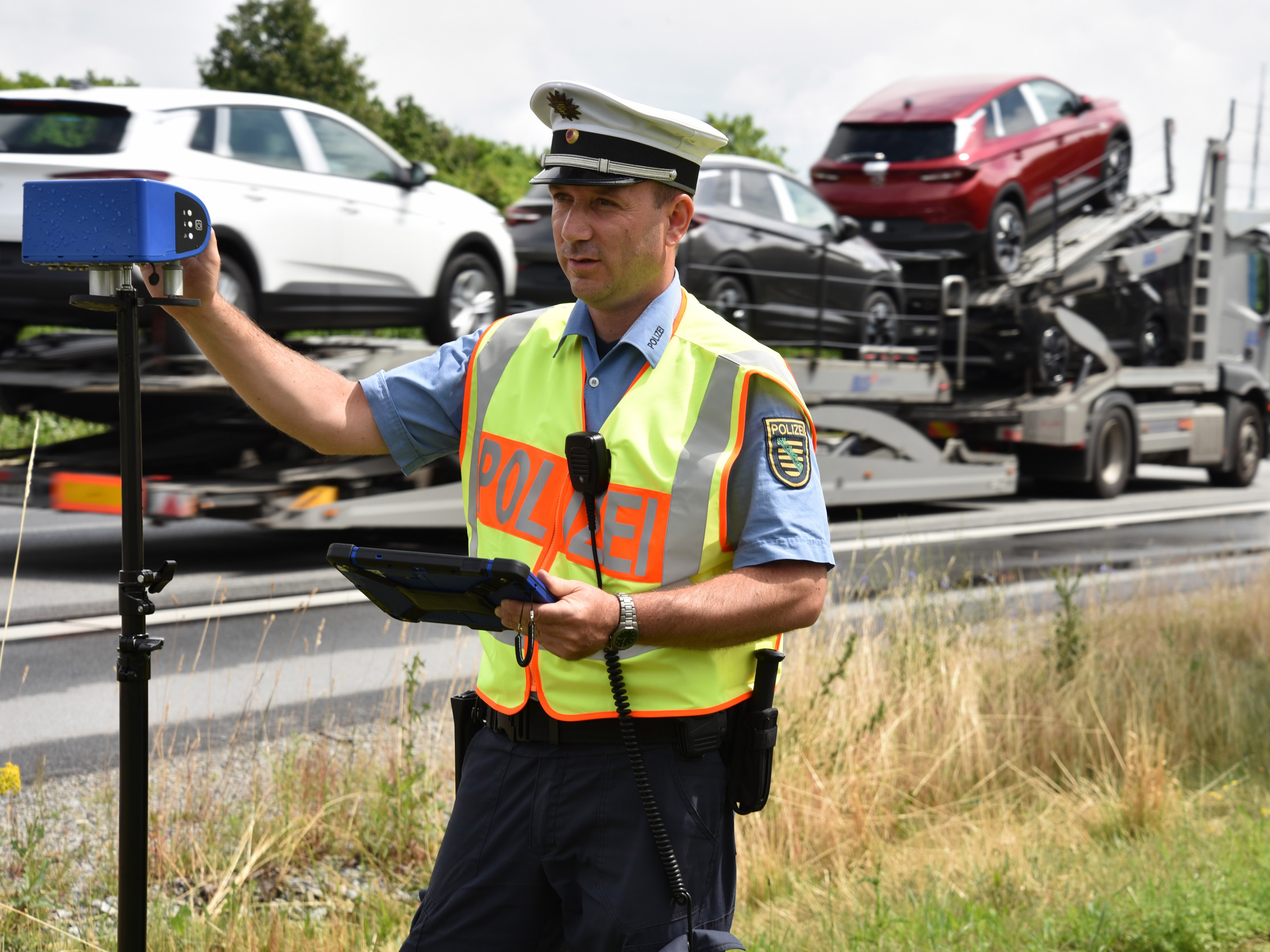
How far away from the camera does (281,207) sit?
8172 millimetres

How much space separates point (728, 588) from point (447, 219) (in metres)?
7.88

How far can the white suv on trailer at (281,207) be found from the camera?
7.39 metres

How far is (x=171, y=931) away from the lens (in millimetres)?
3180

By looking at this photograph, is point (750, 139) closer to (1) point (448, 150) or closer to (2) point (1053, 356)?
(1) point (448, 150)

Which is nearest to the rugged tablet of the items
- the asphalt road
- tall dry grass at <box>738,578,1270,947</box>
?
tall dry grass at <box>738,578,1270,947</box>

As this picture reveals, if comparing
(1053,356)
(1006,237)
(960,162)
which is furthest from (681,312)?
(1053,356)

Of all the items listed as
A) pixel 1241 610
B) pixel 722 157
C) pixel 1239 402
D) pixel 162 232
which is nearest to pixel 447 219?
pixel 722 157

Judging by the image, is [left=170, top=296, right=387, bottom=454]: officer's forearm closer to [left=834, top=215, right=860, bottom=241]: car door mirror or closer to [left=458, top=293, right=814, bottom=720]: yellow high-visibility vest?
[left=458, top=293, right=814, bottom=720]: yellow high-visibility vest

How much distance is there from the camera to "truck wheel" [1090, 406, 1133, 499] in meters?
15.1

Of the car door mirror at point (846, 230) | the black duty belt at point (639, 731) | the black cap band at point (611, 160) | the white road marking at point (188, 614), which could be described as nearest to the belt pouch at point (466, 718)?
the black duty belt at point (639, 731)

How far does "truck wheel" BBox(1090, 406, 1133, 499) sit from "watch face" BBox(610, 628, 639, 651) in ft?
45.4

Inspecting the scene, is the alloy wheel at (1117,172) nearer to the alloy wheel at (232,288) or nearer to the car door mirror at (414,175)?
the car door mirror at (414,175)

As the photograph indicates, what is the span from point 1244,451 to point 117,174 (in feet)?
48.9

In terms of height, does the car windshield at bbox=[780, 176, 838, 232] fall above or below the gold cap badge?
above
